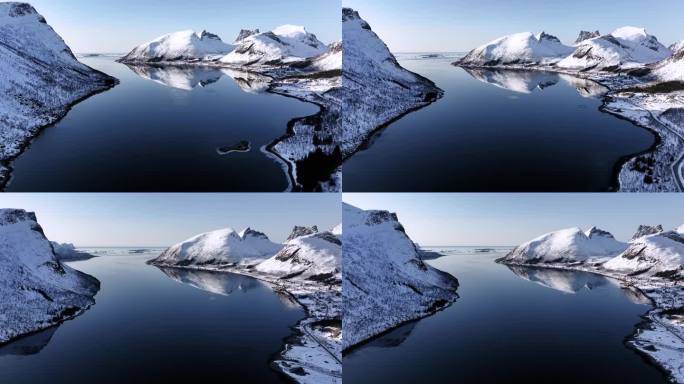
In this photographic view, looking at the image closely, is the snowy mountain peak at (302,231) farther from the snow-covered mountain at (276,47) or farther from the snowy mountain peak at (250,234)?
the snow-covered mountain at (276,47)

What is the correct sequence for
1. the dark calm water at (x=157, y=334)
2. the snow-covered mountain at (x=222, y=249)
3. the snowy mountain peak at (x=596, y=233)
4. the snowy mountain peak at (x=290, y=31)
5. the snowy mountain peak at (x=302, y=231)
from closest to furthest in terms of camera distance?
the dark calm water at (x=157, y=334) → the snowy mountain peak at (x=302, y=231) → the snow-covered mountain at (x=222, y=249) → the snowy mountain peak at (x=596, y=233) → the snowy mountain peak at (x=290, y=31)

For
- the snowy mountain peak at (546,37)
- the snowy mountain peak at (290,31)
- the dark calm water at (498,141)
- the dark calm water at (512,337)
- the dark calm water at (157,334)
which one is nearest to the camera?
the dark calm water at (157,334)

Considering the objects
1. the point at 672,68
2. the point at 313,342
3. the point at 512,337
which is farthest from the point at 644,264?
the point at 313,342

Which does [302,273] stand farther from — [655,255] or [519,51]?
[655,255]

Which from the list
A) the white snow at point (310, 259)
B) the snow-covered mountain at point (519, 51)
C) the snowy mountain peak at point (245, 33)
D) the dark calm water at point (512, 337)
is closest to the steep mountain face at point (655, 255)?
the dark calm water at point (512, 337)

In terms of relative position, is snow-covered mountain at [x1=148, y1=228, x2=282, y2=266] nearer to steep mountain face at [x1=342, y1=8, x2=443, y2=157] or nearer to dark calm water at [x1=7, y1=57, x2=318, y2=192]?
dark calm water at [x1=7, y1=57, x2=318, y2=192]
